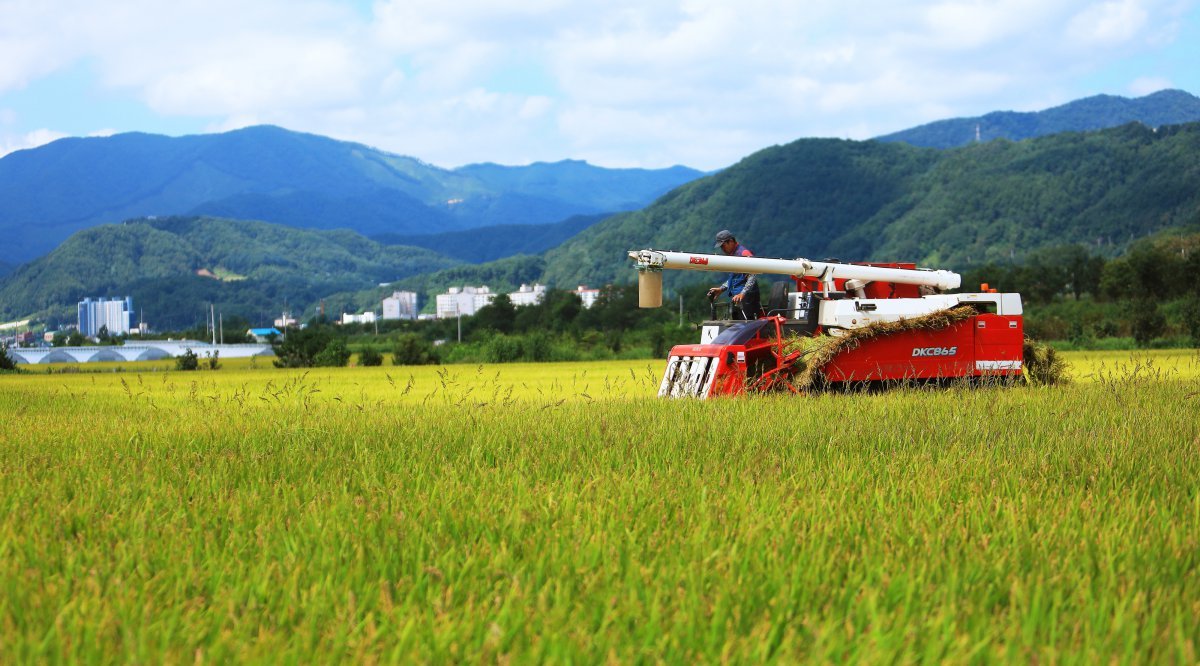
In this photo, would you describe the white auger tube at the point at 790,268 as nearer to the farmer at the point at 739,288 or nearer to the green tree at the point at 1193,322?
the farmer at the point at 739,288

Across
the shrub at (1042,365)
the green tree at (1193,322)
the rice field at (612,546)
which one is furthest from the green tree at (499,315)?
the rice field at (612,546)

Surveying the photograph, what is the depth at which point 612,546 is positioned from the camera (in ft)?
12.7

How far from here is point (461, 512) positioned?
475 cm

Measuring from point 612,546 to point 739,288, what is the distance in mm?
10309

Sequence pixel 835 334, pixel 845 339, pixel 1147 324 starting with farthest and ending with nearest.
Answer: pixel 1147 324, pixel 835 334, pixel 845 339

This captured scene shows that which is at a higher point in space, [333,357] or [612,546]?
[612,546]

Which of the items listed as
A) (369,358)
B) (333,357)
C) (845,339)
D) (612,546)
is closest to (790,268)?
(845,339)

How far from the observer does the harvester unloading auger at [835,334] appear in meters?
12.5

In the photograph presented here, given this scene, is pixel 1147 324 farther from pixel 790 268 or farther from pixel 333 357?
pixel 790 268

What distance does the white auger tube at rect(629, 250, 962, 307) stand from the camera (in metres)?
12.3

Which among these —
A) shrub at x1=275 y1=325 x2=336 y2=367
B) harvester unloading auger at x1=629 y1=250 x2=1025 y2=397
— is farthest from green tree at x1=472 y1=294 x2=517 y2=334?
harvester unloading auger at x1=629 y1=250 x2=1025 y2=397

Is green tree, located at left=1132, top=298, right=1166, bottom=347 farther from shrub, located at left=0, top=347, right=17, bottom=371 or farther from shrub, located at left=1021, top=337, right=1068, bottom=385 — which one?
shrub, located at left=0, top=347, right=17, bottom=371

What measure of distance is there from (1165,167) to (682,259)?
19739 centimetres

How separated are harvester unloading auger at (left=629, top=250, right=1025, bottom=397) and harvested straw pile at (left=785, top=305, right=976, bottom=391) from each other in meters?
0.01
